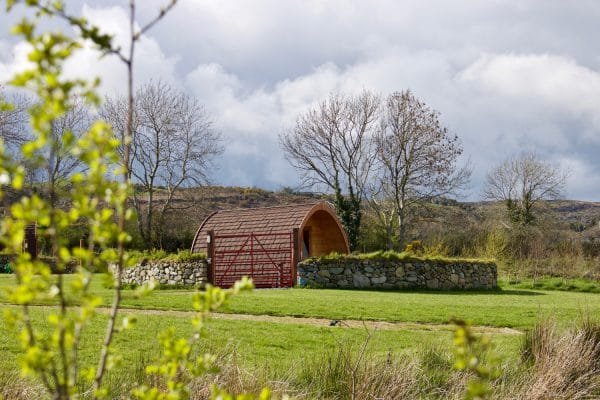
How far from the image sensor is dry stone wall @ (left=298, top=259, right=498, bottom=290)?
755 inches

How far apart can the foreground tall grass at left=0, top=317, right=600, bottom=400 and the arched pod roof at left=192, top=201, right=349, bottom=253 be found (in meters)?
15.7

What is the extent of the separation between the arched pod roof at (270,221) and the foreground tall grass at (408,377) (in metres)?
15.7

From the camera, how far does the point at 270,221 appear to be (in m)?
23.5

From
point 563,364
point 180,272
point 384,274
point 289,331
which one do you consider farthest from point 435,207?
point 563,364

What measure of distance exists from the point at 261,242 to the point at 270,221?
3.80 feet

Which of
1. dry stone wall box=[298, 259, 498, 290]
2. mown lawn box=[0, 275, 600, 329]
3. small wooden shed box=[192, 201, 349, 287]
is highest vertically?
small wooden shed box=[192, 201, 349, 287]

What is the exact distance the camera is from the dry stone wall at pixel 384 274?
19.2 m

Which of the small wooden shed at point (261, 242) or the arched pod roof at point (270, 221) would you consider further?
the arched pod roof at point (270, 221)

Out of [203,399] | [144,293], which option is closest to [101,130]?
[144,293]

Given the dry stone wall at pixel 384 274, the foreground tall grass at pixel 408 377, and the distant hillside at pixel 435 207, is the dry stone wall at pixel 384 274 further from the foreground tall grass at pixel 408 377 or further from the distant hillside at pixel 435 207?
the distant hillside at pixel 435 207

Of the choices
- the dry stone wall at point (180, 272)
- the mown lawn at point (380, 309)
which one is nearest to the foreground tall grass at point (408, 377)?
the mown lawn at point (380, 309)

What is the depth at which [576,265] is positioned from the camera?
26.3 m

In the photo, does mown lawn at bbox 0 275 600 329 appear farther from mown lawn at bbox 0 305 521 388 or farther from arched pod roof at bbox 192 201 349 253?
arched pod roof at bbox 192 201 349 253

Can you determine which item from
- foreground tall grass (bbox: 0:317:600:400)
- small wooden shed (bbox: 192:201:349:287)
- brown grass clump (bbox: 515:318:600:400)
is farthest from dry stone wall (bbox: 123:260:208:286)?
→ brown grass clump (bbox: 515:318:600:400)
